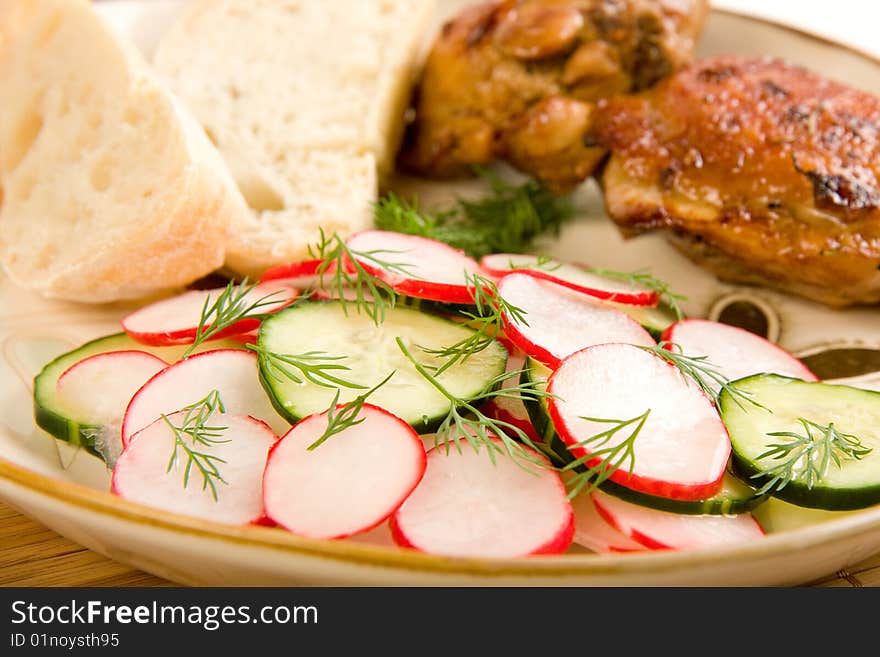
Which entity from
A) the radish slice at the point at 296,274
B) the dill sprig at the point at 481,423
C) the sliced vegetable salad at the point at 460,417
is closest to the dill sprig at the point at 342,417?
the sliced vegetable salad at the point at 460,417

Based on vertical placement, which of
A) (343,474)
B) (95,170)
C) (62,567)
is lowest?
(62,567)

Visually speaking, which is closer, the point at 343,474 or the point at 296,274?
the point at 343,474

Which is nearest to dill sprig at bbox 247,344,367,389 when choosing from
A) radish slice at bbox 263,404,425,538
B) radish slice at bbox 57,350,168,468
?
radish slice at bbox 263,404,425,538

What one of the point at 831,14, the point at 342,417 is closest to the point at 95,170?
the point at 342,417

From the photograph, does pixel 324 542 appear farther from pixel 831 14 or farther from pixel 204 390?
pixel 831 14

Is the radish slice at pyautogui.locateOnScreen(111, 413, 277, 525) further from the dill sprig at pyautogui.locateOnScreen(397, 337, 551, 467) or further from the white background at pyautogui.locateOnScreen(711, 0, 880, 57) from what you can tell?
the white background at pyautogui.locateOnScreen(711, 0, 880, 57)

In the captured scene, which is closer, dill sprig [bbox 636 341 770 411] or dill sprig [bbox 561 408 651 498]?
dill sprig [bbox 561 408 651 498]

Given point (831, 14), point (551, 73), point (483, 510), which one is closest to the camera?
point (483, 510)
